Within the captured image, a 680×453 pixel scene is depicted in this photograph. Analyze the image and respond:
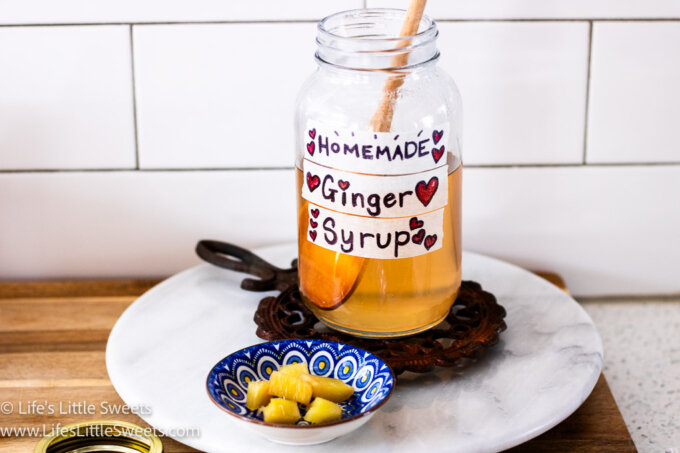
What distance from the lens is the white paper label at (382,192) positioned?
0.62 meters

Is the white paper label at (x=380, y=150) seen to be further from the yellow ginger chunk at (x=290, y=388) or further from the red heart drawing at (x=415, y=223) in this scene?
the yellow ginger chunk at (x=290, y=388)

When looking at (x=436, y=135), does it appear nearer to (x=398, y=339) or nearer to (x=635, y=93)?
(x=398, y=339)

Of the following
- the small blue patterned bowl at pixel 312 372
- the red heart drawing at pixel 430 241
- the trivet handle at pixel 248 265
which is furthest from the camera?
the trivet handle at pixel 248 265

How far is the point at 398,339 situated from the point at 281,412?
0.53ft

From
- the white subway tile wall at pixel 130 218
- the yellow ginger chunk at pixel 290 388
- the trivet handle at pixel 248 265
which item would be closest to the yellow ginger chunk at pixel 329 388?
the yellow ginger chunk at pixel 290 388

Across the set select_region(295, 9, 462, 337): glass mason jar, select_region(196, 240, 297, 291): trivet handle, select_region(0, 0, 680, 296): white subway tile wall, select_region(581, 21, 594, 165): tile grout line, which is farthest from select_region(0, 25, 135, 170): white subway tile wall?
select_region(581, 21, 594, 165): tile grout line

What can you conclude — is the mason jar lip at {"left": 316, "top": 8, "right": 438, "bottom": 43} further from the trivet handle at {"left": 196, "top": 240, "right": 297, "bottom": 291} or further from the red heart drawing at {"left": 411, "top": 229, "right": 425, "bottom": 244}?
the trivet handle at {"left": 196, "top": 240, "right": 297, "bottom": 291}

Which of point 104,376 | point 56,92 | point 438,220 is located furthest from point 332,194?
point 56,92

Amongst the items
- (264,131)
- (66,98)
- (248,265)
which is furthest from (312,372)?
(66,98)

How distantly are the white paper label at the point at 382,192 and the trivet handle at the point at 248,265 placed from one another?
183 millimetres

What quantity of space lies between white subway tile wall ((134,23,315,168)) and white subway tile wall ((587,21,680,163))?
0.32 metres

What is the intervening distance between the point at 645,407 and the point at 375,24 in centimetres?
42

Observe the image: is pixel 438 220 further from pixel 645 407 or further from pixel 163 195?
pixel 163 195

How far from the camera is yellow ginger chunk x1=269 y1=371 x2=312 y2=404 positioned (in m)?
0.57
